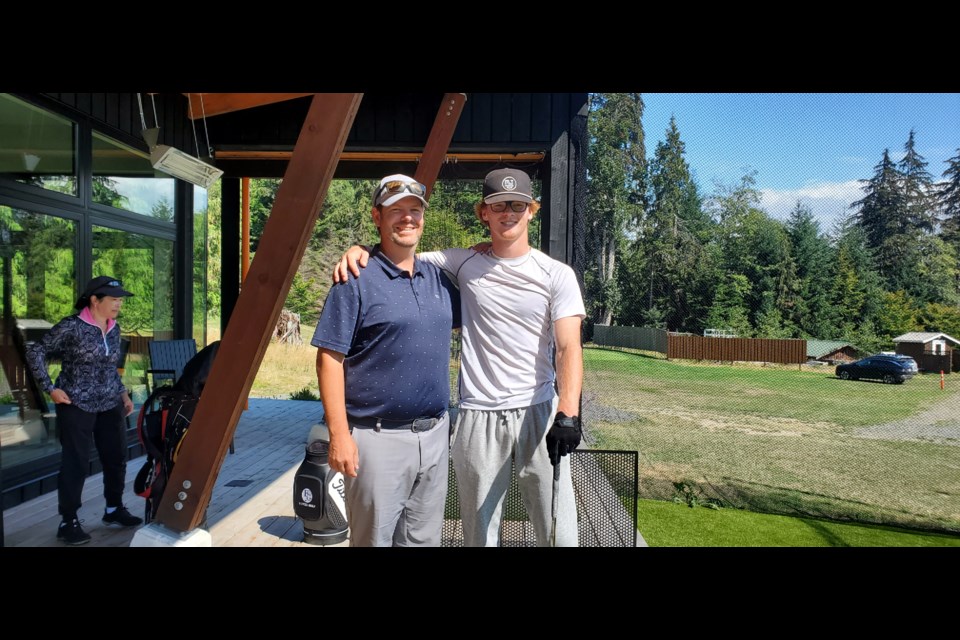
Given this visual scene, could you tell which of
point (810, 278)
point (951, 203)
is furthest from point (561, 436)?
point (951, 203)

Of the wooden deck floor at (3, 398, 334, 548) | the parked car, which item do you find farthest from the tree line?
the wooden deck floor at (3, 398, 334, 548)

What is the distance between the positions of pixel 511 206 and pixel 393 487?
80cm

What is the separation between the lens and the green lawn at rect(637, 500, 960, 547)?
4.32 metres

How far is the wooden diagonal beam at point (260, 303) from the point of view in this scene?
69.6 inches

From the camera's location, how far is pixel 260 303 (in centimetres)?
179

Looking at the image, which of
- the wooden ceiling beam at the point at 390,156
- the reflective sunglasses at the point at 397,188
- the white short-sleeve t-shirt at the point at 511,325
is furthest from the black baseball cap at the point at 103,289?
the wooden ceiling beam at the point at 390,156

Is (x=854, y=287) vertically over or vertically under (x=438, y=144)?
under

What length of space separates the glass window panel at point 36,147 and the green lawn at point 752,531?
414 centimetres

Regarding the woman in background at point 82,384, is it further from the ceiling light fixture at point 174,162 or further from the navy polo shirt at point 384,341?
the navy polo shirt at point 384,341

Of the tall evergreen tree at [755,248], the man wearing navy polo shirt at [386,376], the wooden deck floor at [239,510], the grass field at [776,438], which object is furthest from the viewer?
the grass field at [776,438]

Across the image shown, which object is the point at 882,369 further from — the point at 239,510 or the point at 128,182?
the point at 128,182

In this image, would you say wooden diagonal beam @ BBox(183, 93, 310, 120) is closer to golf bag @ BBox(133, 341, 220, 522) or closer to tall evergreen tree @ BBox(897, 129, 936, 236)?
golf bag @ BBox(133, 341, 220, 522)

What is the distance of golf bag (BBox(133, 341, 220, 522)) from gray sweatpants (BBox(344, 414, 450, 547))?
3.48 ft
